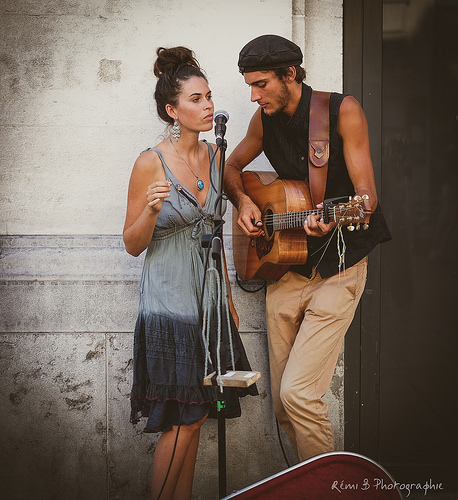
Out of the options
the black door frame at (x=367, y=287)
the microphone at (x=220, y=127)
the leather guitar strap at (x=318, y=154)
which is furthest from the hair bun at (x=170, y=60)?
the black door frame at (x=367, y=287)

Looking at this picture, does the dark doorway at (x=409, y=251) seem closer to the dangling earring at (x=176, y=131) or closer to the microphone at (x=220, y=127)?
the dangling earring at (x=176, y=131)

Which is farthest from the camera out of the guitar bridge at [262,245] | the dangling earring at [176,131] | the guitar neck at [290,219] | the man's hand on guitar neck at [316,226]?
the guitar bridge at [262,245]

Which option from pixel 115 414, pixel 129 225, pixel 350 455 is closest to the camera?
pixel 350 455

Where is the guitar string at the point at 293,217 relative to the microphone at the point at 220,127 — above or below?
below

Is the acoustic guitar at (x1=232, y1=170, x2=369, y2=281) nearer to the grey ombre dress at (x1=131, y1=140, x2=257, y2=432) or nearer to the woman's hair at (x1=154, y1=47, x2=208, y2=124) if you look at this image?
the grey ombre dress at (x1=131, y1=140, x2=257, y2=432)

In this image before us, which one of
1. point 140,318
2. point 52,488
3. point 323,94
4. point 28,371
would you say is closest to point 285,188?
point 323,94

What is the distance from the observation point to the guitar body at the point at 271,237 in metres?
2.77

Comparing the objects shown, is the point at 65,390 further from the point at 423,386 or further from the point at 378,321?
the point at 423,386

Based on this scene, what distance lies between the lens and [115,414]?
3426 millimetres

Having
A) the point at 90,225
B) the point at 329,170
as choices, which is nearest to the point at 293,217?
the point at 329,170

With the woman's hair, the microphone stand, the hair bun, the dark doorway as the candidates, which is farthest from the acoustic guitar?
the dark doorway

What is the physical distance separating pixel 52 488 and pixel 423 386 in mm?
2496

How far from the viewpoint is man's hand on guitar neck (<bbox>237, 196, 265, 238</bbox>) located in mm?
2955

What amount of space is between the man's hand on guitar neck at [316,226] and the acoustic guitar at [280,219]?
25mm
